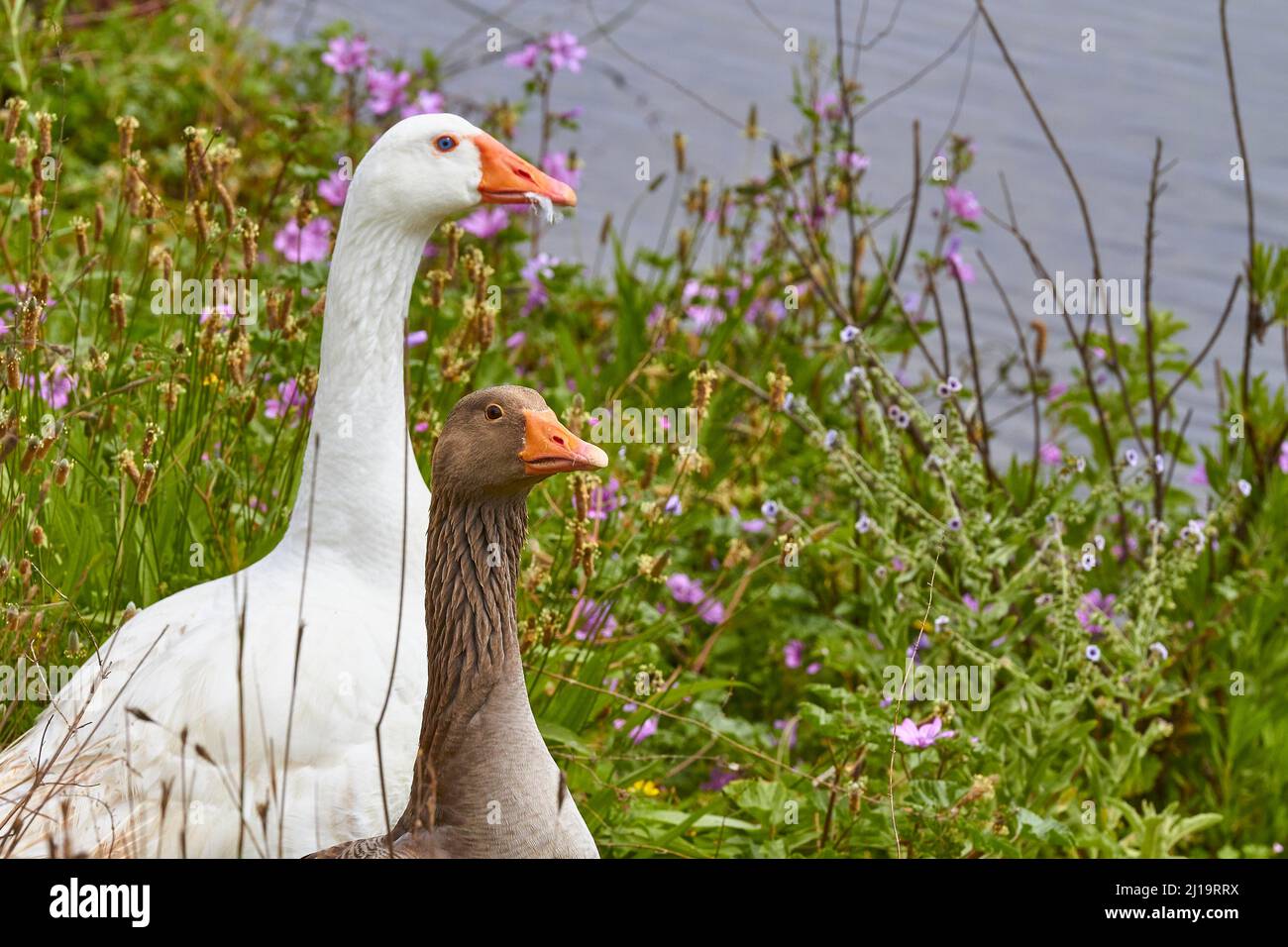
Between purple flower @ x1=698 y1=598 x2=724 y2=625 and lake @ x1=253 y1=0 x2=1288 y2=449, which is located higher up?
lake @ x1=253 y1=0 x2=1288 y2=449

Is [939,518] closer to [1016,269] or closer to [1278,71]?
[1016,269]

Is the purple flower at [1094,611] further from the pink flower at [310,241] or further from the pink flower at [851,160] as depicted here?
the pink flower at [310,241]

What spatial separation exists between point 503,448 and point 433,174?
94cm

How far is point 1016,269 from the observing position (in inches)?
285

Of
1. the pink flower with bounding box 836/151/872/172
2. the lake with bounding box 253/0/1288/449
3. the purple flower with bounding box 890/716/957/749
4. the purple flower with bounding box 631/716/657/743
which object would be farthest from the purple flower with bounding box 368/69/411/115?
the purple flower with bounding box 890/716/957/749

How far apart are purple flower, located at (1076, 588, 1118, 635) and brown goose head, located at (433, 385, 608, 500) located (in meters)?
1.64

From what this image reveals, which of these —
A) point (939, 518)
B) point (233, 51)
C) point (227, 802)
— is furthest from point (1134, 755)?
point (233, 51)

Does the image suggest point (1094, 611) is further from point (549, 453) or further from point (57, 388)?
point (57, 388)

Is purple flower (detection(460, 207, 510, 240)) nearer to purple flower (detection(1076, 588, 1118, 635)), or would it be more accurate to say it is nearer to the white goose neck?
the white goose neck

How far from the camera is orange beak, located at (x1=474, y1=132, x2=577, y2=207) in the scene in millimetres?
3119

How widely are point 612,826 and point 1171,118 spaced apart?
597 cm

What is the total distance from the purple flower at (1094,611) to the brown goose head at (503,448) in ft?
5.38

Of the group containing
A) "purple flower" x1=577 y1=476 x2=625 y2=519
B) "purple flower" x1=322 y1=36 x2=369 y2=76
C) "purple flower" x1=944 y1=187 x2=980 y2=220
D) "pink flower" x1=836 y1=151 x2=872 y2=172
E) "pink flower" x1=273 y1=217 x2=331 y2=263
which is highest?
"purple flower" x1=322 y1=36 x2=369 y2=76

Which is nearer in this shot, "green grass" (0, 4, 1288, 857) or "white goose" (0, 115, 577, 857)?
"white goose" (0, 115, 577, 857)
